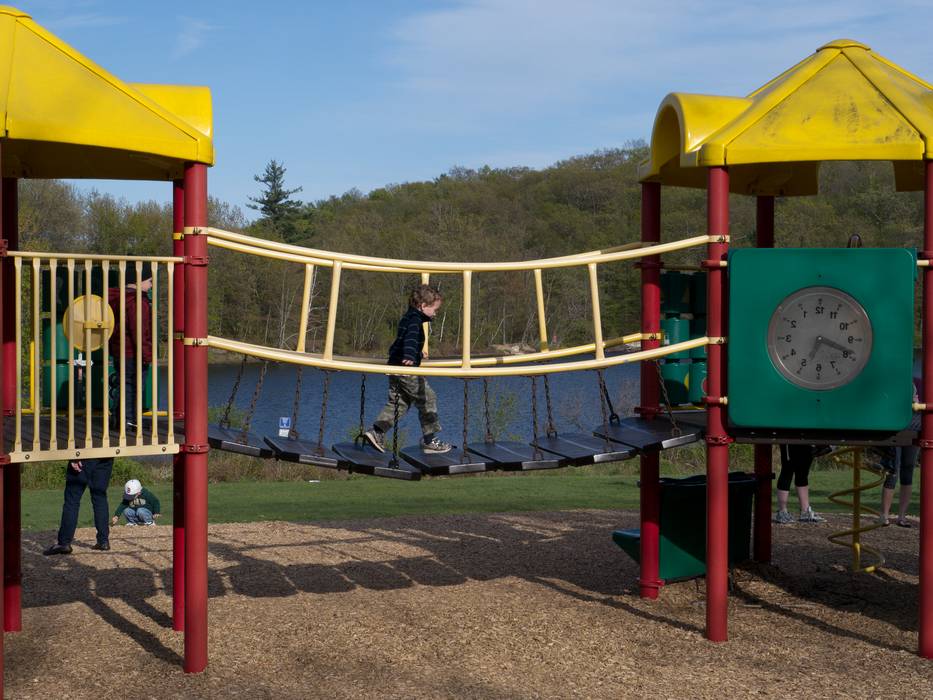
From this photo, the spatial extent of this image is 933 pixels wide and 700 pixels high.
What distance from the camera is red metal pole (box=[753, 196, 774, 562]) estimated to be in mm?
8766

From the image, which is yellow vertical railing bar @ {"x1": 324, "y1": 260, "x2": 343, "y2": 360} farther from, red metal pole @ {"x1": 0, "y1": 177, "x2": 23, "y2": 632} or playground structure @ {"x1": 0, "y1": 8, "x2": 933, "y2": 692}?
red metal pole @ {"x1": 0, "y1": 177, "x2": 23, "y2": 632}

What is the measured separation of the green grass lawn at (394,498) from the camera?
12.8m

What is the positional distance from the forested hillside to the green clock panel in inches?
1154

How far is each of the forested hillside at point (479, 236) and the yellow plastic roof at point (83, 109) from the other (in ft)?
94.3

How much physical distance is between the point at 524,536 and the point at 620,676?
428 cm

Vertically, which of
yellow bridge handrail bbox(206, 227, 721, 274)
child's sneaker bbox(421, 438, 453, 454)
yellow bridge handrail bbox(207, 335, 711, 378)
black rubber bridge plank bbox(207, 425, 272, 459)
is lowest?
child's sneaker bbox(421, 438, 453, 454)

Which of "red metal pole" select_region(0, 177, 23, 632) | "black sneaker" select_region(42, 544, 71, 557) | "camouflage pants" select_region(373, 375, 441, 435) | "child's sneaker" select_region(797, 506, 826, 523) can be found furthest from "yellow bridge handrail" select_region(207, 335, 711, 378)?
"child's sneaker" select_region(797, 506, 826, 523)

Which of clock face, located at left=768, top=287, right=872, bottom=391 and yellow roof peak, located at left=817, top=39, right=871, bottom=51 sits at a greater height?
yellow roof peak, located at left=817, top=39, right=871, bottom=51

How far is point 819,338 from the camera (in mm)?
6910

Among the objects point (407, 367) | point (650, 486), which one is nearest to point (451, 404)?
point (650, 486)

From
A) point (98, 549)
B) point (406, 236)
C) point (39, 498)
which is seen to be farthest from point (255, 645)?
point (406, 236)

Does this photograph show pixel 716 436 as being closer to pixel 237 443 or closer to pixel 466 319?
pixel 466 319

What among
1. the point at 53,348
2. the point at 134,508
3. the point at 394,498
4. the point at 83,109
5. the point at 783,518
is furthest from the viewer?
the point at 394,498

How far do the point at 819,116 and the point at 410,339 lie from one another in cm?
294
